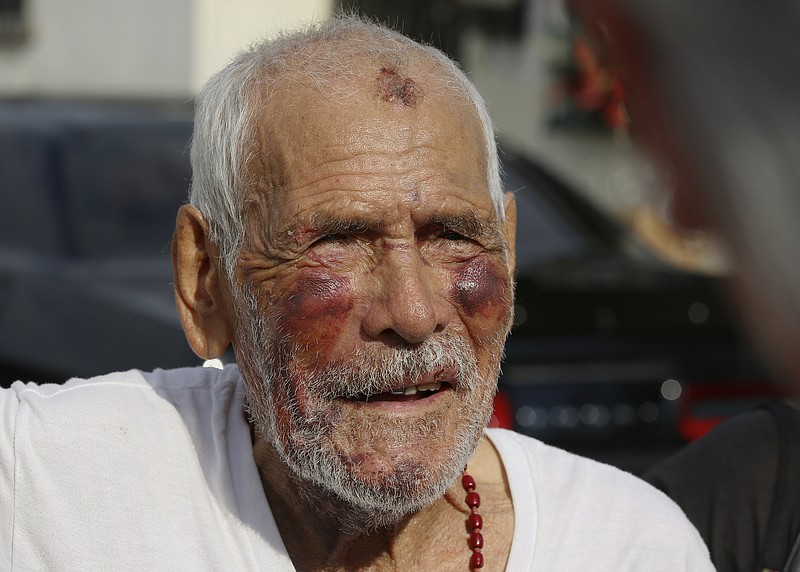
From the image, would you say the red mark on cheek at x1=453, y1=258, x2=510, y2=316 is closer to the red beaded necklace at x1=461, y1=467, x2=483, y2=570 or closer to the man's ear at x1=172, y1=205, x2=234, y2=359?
the red beaded necklace at x1=461, y1=467, x2=483, y2=570

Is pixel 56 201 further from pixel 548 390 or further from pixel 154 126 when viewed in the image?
pixel 548 390

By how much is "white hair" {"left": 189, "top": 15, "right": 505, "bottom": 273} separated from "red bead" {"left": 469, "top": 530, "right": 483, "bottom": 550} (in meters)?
0.61

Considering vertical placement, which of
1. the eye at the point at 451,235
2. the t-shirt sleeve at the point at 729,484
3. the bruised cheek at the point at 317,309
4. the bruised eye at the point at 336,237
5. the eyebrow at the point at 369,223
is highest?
the eyebrow at the point at 369,223

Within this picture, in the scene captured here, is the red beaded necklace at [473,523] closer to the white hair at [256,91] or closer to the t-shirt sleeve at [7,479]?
the white hair at [256,91]

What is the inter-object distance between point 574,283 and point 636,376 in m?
0.50

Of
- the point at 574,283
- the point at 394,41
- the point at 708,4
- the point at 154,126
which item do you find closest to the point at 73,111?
the point at 154,126

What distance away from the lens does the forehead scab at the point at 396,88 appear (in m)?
2.05

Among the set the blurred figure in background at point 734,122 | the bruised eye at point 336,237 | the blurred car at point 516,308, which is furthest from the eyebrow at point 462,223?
the blurred car at point 516,308

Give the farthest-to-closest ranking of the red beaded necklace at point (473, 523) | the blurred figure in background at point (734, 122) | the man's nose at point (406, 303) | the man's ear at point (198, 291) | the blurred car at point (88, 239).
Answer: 1. the blurred car at point (88, 239)
2. the man's ear at point (198, 291)
3. the red beaded necklace at point (473, 523)
4. the man's nose at point (406, 303)
5. the blurred figure in background at point (734, 122)

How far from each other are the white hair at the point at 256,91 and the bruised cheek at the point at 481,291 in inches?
5.6

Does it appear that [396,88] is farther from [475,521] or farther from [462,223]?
[475,521]

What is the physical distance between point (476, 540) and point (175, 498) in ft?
1.87

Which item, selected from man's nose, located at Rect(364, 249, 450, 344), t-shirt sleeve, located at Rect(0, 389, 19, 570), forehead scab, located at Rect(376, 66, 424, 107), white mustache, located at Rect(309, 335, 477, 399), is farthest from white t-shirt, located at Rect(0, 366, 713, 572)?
forehead scab, located at Rect(376, 66, 424, 107)

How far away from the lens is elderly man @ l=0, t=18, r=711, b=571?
6.39ft
